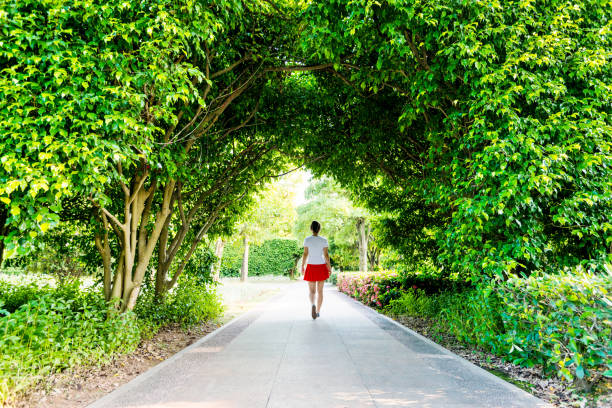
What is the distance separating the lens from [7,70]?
12.0 ft

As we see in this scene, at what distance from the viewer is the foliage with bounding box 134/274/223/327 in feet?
22.9

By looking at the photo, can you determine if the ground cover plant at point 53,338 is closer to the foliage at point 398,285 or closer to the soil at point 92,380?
the soil at point 92,380

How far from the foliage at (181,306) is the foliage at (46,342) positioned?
1.70m

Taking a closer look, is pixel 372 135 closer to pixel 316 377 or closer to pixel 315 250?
pixel 315 250

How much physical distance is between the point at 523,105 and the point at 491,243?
200cm

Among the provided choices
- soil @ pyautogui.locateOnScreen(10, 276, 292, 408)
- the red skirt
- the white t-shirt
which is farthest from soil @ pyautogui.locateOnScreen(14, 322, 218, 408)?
the white t-shirt

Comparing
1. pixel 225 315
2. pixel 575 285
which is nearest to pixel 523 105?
pixel 575 285

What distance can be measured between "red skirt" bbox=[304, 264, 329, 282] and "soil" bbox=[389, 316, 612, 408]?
2.76 meters

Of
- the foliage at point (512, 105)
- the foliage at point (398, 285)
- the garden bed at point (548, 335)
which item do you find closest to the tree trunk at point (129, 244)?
the foliage at point (512, 105)

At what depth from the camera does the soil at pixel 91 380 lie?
3.24m

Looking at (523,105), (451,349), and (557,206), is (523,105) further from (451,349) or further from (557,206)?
(451,349)

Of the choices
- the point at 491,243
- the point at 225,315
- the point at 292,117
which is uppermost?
the point at 292,117

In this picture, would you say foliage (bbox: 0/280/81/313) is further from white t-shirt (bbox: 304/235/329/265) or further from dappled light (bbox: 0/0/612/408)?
white t-shirt (bbox: 304/235/329/265)

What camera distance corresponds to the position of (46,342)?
357 cm
